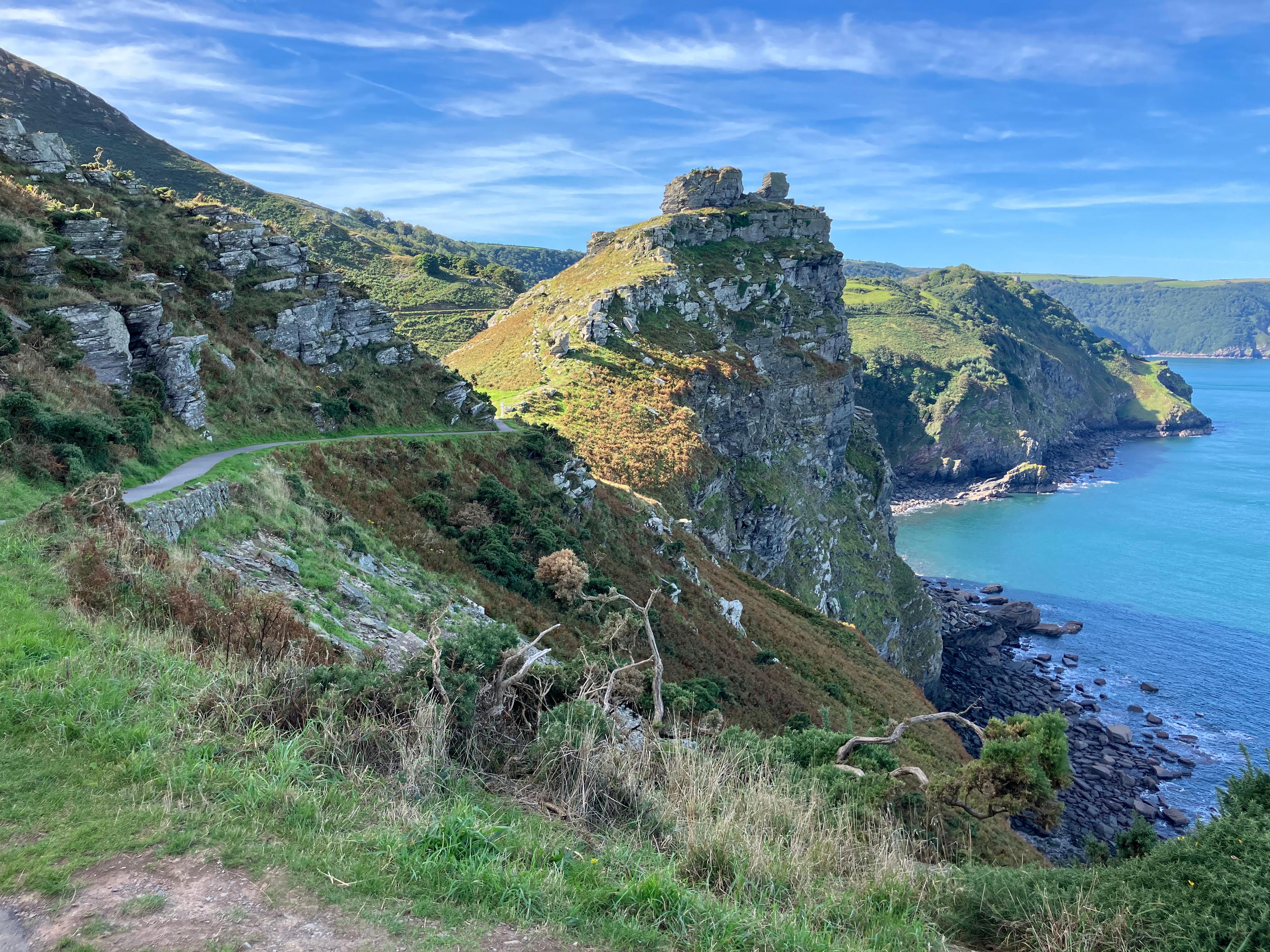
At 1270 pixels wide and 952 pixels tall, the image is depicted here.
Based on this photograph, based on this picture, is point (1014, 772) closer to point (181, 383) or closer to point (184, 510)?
point (184, 510)

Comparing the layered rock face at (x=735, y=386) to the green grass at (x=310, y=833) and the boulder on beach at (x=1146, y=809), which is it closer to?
the boulder on beach at (x=1146, y=809)

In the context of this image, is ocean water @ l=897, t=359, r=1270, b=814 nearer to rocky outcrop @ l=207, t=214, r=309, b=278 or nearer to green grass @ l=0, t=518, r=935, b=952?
green grass @ l=0, t=518, r=935, b=952

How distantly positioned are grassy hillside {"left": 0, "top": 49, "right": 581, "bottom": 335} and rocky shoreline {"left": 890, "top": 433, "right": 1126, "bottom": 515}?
8972 centimetres

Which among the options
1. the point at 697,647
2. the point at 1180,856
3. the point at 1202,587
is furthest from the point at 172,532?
the point at 1202,587

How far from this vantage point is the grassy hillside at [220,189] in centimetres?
9762

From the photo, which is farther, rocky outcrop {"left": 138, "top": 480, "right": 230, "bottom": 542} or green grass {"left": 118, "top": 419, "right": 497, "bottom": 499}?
green grass {"left": 118, "top": 419, "right": 497, "bottom": 499}

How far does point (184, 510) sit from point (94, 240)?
1841 cm

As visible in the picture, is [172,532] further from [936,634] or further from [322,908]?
[936,634]

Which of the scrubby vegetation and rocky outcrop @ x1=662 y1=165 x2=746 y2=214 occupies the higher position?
rocky outcrop @ x1=662 y1=165 x2=746 y2=214

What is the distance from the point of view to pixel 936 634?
7012 centimetres

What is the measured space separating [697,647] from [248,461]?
1853cm

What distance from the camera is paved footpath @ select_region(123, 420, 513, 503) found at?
15.9 meters

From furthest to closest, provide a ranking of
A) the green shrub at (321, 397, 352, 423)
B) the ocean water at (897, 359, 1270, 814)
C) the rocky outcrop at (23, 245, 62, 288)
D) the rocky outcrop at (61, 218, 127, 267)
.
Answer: the ocean water at (897, 359, 1270, 814) < the green shrub at (321, 397, 352, 423) < the rocky outcrop at (61, 218, 127, 267) < the rocky outcrop at (23, 245, 62, 288)

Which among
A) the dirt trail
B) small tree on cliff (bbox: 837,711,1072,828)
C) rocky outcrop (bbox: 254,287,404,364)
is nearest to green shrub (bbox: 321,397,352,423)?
rocky outcrop (bbox: 254,287,404,364)
